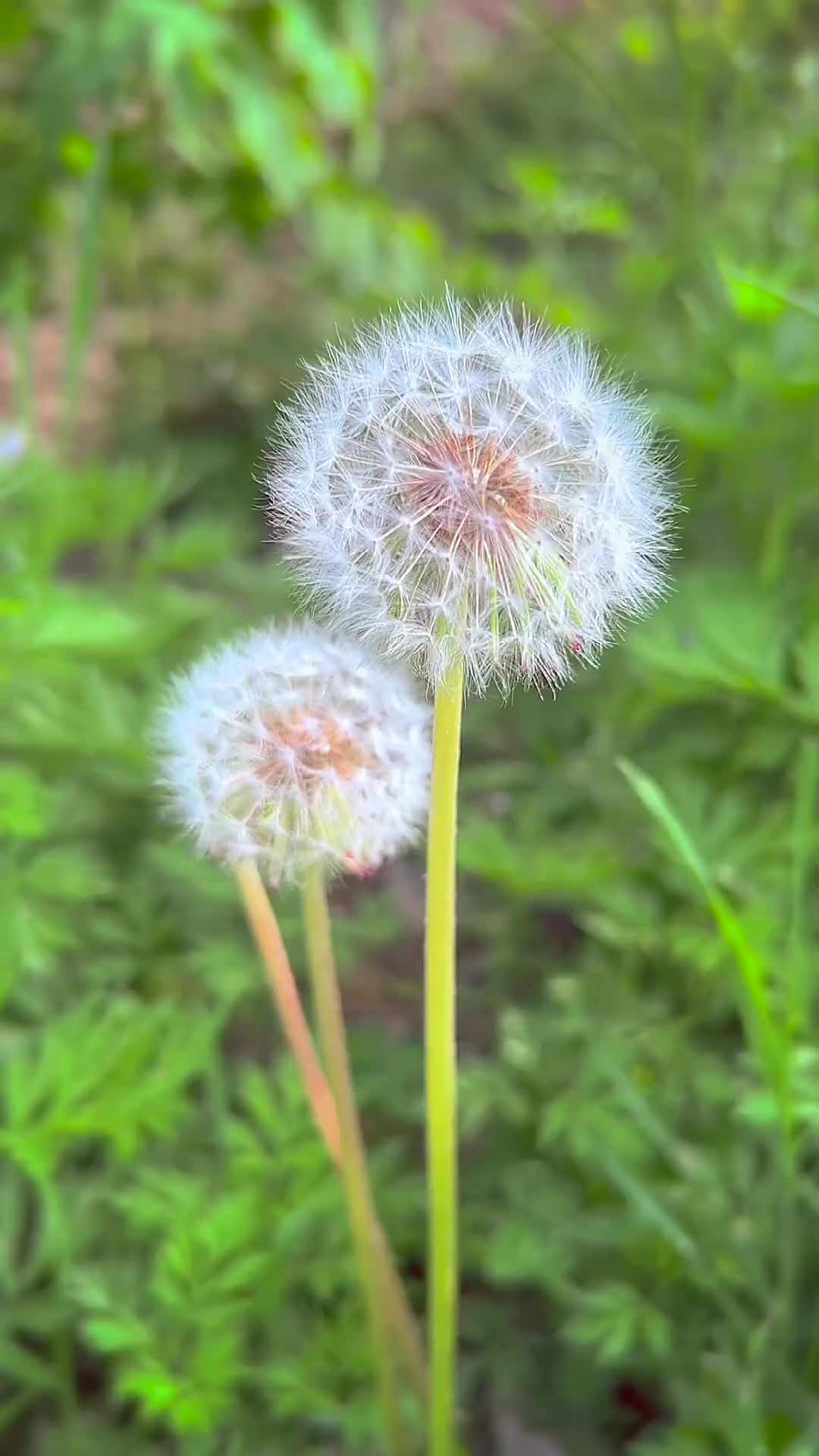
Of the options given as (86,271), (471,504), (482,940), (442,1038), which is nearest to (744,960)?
(442,1038)

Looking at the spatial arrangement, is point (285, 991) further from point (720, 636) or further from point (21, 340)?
point (21, 340)

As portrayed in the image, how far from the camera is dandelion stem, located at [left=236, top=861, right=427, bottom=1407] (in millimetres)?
771

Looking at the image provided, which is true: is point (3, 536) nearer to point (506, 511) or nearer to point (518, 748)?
point (518, 748)

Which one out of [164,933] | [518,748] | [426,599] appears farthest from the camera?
[518,748]

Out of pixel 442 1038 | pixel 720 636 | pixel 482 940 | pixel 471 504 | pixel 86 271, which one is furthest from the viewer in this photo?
pixel 86 271

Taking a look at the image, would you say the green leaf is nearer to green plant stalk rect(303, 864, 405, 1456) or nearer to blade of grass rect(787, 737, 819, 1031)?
blade of grass rect(787, 737, 819, 1031)

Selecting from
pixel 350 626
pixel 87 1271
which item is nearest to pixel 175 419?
pixel 87 1271

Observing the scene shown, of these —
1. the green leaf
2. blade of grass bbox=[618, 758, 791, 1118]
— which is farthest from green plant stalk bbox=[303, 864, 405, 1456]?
the green leaf

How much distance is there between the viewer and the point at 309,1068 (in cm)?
86

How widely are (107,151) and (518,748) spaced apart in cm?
114

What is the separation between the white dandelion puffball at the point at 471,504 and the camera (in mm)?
565

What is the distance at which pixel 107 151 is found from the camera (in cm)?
191

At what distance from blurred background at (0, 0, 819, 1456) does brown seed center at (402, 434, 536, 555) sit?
0.63ft

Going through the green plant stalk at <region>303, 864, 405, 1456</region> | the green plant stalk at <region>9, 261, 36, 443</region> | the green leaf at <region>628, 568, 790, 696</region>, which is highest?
the green plant stalk at <region>9, 261, 36, 443</region>
